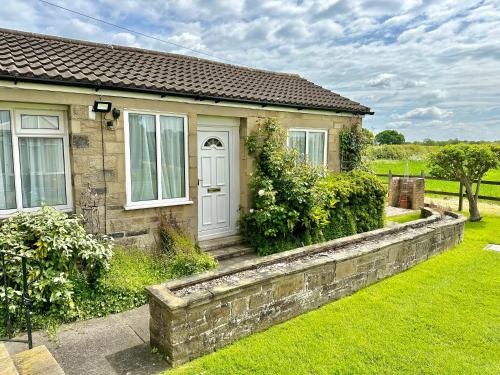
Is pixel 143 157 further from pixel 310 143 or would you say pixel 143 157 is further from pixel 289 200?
pixel 310 143

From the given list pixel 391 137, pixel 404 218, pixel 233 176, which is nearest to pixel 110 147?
pixel 233 176

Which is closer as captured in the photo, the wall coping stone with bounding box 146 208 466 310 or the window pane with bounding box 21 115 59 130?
the wall coping stone with bounding box 146 208 466 310

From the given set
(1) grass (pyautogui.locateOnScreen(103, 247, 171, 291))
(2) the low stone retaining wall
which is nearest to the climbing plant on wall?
(2) the low stone retaining wall

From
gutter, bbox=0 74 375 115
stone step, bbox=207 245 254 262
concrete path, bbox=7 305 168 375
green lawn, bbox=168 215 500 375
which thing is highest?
gutter, bbox=0 74 375 115

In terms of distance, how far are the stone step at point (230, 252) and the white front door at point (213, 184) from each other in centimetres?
59

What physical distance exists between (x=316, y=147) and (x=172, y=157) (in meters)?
4.70

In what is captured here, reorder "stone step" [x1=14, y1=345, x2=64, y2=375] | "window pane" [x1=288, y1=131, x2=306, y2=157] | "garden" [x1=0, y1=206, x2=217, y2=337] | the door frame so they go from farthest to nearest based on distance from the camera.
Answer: "window pane" [x1=288, y1=131, x2=306, y2=157], the door frame, "garden" [x1=0, y1=206, x2=217, y2=337], "stone step" [x1=14, y1=345, x2=64, y2=375]

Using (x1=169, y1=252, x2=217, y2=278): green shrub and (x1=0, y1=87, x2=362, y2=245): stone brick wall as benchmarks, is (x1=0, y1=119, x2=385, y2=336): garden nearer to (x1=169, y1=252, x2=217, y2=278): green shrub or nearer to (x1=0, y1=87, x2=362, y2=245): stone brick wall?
(x1=169, y1=252, x2=217, y2=278): green shrub

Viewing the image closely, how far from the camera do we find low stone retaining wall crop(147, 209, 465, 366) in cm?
375

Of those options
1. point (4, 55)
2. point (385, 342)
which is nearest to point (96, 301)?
point (385, 342)

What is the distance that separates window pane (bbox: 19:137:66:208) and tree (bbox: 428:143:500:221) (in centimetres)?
1171

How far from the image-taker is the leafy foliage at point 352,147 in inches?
414

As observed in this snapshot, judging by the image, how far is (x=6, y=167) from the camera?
5617 mm

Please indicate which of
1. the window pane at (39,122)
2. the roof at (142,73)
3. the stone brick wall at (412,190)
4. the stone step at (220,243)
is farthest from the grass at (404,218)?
the window pane at (39,122)
